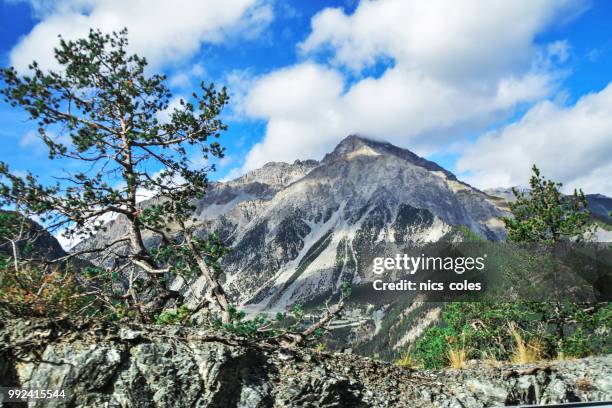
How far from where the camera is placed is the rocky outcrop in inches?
211

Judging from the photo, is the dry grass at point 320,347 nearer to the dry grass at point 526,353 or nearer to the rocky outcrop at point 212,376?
the rocky outcrop at point 212,376

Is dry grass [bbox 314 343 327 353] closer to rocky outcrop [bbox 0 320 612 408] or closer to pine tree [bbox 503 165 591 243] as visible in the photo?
rocky outcrop [bbox 0 320 612 408]

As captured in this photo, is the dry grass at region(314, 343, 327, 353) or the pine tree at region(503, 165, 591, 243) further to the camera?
the pine tree at region(503, 165, 591, 243)

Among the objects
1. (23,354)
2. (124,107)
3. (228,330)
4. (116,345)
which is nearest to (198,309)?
(228,330)

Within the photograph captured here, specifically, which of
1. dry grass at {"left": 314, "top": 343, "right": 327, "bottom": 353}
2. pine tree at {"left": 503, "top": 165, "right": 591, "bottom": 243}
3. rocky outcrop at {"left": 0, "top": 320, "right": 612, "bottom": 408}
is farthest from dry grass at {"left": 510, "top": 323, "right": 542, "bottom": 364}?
pine tree at {"left": 503, "top": 165, "right": 591, "bottom": 243}

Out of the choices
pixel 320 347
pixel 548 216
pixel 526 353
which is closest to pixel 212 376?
pixel 320 347

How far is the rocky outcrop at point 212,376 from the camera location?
5.37 meters

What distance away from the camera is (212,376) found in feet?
19.0

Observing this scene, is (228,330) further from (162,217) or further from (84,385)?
(162,217)

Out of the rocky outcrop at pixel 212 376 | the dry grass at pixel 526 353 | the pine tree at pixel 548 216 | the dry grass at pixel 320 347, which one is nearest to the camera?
the rocky outcrop at pixel 212 376

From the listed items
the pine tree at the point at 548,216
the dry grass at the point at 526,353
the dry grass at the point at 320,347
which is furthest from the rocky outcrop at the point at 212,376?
the pine tree at the point at 548,216

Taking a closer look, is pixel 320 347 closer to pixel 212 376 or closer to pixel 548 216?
pixel 212 376

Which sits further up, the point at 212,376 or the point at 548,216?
the point at 548,216

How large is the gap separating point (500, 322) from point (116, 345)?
1499 centimetres
